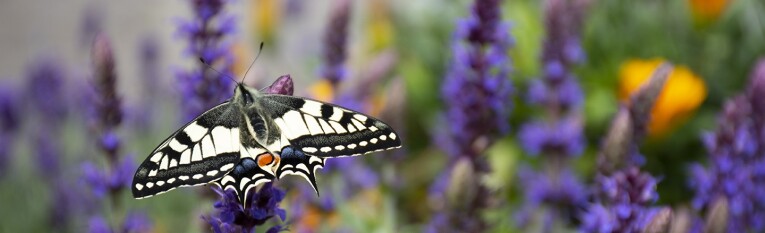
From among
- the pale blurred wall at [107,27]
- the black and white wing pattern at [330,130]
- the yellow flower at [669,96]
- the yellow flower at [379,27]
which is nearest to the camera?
the black and white wing pattern at [330,130]

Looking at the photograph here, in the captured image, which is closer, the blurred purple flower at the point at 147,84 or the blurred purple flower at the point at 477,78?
the blurred purple flower at the point at 477,78

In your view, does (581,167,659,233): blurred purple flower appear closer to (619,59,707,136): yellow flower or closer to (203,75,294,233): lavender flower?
(203,75,294,233): lavender flower

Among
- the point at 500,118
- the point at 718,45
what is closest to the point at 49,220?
the point at 500,118

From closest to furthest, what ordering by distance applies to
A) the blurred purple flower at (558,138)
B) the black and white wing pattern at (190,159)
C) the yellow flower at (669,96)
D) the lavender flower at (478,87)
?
the black and white wing pattern at (190,159) → the lavender flower at (478,87) → the blurred purple flower at (558,138) → the yellow flower at (669,96)

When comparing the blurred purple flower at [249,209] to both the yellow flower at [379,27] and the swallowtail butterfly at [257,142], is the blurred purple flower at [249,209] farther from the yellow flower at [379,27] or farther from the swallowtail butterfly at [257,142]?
the yellow flower at [379,27]

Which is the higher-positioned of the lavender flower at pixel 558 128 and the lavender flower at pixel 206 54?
the lavender flower at pixel 206 54

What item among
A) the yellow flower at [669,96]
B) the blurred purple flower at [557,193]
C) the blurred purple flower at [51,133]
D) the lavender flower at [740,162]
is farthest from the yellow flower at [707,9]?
the blurred purple flower at [51,133]

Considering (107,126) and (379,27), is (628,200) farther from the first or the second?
(379,27)

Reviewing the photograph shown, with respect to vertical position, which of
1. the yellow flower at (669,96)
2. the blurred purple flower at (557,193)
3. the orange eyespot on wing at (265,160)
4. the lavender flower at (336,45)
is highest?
the lavender flower at (336,45)
